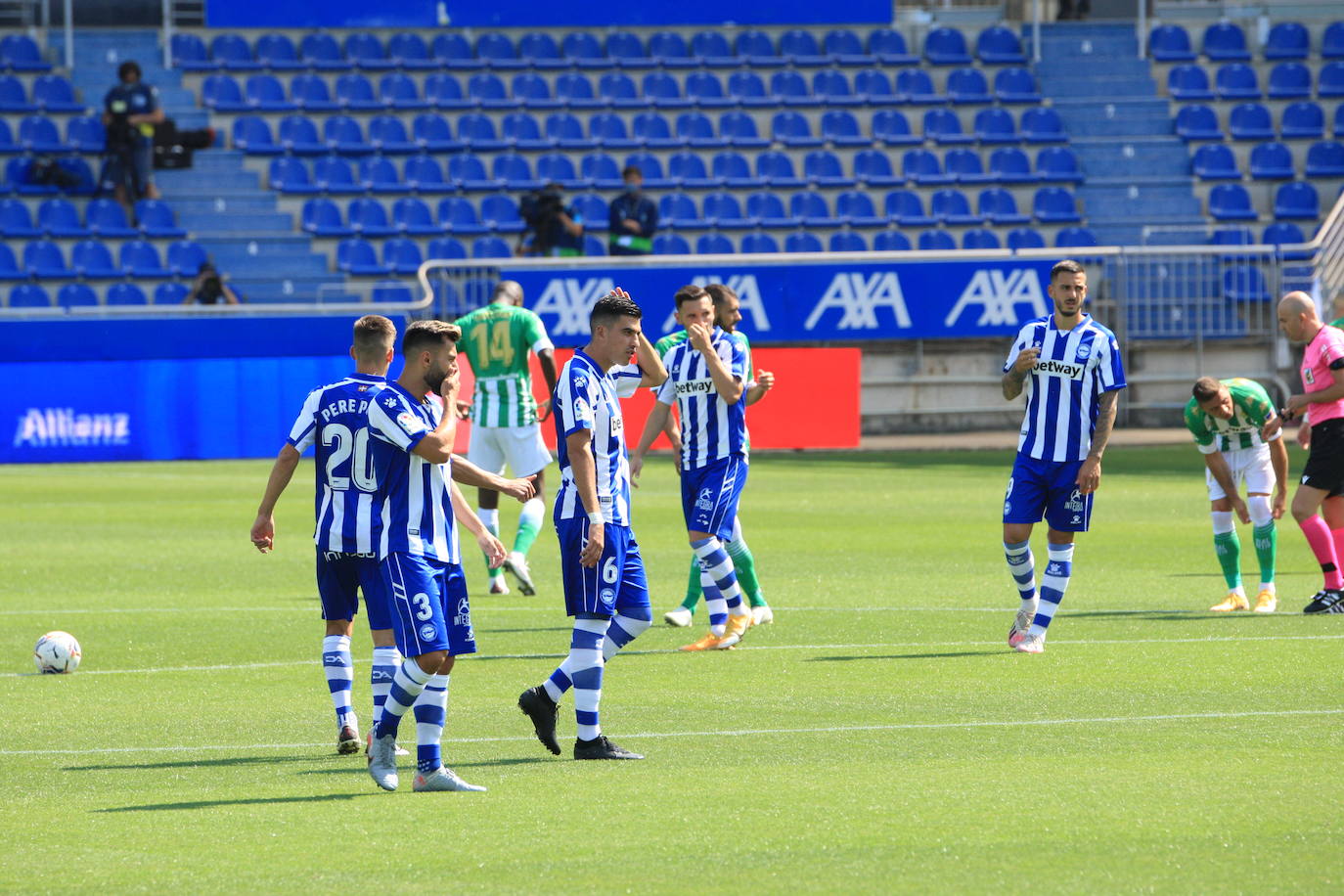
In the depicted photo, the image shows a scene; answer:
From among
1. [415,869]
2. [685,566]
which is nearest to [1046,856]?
[415,869]

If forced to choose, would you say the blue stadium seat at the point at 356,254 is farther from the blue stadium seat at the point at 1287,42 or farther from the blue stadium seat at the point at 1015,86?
the blue stadium seat at the point at 1287,42

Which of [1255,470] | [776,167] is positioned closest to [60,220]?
[776,167]

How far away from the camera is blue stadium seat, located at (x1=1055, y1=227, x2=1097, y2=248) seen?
30969 millimetres

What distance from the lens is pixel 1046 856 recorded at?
231 inches

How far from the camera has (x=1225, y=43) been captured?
1356 inches

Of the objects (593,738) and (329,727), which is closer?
(593,738)

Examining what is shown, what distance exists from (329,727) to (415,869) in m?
2.78

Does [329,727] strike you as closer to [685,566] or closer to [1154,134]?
[685,566]

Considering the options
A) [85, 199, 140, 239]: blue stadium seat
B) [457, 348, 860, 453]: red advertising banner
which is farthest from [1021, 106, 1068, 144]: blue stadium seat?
[85, 199, 140, 239]: blue stadium seat

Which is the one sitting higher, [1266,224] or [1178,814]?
[1266,224]

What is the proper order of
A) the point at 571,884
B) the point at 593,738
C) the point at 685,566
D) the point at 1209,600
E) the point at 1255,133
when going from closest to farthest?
the point at 571,884 → the point at 593,738 → the point at 1209,600 → the point at 685,566 → the point at 1255,133

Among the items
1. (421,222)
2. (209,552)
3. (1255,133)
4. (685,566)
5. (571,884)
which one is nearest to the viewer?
(571,884)

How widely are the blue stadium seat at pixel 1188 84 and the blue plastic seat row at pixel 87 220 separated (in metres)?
17.7

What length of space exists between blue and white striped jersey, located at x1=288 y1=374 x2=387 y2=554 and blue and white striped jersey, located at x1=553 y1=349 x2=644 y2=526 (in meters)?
0.81
